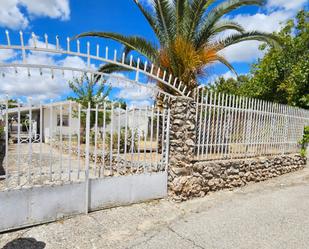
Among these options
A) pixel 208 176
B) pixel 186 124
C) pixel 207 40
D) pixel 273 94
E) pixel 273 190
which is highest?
pixel 207 40

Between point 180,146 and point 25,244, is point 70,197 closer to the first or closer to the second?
point 25,244

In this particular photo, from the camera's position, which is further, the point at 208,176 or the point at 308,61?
the point at 308,61

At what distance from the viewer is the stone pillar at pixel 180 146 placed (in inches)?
236

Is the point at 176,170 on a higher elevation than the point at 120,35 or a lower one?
lower

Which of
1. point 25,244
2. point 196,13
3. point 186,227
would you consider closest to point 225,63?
point 196,13

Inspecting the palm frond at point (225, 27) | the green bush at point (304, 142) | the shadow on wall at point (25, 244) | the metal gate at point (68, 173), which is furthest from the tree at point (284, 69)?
the shadow on wall at point (25, 244)

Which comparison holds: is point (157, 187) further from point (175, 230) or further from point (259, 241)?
point (259, 241)

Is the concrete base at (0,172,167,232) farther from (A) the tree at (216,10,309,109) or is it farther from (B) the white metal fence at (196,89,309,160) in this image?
(A) the tree at (216,10,309,109)

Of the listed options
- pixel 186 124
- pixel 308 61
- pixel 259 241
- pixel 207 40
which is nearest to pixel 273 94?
pixel 308 61

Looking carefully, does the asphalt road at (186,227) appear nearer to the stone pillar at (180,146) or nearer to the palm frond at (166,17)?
the stone pillar at (180,146)

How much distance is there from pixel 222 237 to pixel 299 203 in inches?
116

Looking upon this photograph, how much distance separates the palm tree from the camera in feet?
24.0

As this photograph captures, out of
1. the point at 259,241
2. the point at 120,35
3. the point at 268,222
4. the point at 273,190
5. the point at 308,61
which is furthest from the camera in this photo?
the point at 308,61

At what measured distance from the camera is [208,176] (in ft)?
22.0
